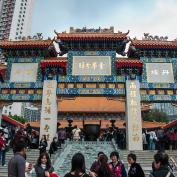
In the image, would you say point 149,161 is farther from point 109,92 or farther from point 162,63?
point 162,63

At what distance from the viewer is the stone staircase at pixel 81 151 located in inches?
478

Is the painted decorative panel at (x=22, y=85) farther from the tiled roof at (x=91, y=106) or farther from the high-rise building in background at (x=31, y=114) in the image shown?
the high-rise building in background at (x=31, y=114)

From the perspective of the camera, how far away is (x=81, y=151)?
1533cm

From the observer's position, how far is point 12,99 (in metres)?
20.7

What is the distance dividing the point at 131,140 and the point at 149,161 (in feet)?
14.3

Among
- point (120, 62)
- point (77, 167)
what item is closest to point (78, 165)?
point (77, 167)

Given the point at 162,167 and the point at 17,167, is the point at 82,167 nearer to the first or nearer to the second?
the point at 162,167

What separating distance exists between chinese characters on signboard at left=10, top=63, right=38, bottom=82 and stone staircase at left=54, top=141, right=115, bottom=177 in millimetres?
6306

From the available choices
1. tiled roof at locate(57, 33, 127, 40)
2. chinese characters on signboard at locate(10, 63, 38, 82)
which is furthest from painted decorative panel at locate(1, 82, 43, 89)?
tiled roof at locate(57, 33, 127, 40)

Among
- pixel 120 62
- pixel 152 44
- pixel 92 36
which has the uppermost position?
pixel 92 36

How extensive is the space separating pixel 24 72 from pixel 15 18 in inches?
2593

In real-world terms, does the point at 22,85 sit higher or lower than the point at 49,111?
higher

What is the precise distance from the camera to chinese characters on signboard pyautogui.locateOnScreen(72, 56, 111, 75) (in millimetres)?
20922

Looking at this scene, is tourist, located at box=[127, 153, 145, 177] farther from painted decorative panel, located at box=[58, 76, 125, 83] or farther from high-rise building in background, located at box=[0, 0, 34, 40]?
high-rise building in background, located at box=[0, 0, 34, 40]
